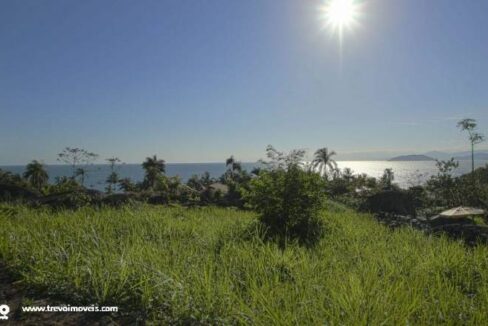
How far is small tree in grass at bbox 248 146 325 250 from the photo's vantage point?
8.57 metres

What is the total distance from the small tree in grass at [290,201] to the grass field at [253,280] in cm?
124

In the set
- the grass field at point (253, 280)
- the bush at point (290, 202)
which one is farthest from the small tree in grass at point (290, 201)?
the grass field at point (253, 280)

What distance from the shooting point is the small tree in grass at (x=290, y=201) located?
857 cm

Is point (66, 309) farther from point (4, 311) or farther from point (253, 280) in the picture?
point (253, 280)

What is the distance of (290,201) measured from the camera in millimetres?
8766

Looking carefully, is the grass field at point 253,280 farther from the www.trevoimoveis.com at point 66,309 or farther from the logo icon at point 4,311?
the logo icon at point 4,311

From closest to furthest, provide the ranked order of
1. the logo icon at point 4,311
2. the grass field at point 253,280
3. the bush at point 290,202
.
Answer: the grass field at point 253,280, the logo icon at point 4,311, the bush at point 290,202

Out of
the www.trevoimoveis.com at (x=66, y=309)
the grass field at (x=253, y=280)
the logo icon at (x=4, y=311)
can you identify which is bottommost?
the logo icon at (x=4, y=311)

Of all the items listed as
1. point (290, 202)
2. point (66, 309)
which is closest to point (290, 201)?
point (290, 202)

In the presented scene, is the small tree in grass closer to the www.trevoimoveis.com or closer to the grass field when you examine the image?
the grass field

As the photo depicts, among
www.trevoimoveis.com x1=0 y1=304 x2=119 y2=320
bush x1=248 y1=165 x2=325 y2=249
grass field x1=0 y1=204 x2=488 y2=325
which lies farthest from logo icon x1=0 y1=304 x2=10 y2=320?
bush x1=248 y1=165 x2=325 y2=249

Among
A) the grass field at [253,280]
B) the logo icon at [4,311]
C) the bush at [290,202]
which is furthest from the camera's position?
the bush at [290,202]

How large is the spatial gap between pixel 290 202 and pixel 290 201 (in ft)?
0.09

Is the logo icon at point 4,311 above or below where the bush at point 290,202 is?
below
